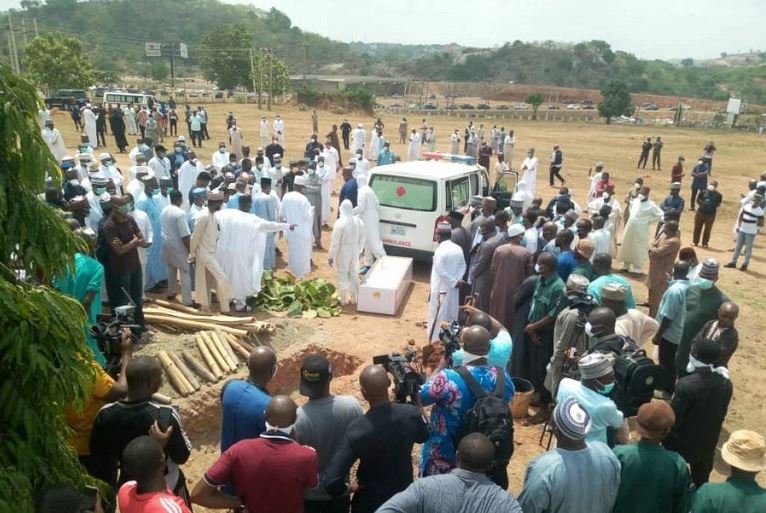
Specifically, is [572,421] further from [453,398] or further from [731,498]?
[731,498]

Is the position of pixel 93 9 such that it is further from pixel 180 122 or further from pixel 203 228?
pixel 203 228

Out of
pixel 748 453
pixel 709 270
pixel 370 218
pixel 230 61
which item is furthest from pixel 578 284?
pixel 230 61

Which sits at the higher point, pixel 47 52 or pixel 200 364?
pixel 47 52

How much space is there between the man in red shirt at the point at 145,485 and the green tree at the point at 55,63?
4652 centimetres

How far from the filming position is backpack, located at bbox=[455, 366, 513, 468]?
3.64 meters

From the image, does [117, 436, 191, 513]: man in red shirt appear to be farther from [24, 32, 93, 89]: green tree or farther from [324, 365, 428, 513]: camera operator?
[24, 32, 93, 89]: green tree

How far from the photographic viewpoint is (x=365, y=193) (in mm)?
10242

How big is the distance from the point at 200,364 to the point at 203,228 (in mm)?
1952

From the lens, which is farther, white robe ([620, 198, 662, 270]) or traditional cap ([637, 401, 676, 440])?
white robe ([620, 198, 662, 270])

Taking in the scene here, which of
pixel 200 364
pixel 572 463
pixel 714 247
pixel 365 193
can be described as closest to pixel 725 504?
pixel 572 463

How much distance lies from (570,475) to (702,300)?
368cm

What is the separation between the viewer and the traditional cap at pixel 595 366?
399 cm

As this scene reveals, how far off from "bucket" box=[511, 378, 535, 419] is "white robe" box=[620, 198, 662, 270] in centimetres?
616

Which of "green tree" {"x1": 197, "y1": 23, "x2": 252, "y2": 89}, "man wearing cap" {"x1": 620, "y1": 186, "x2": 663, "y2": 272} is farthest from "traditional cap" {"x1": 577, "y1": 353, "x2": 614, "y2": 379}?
"green tree" {"x1": 197, "y1": 23, "x2": 252, "y2": 89}
